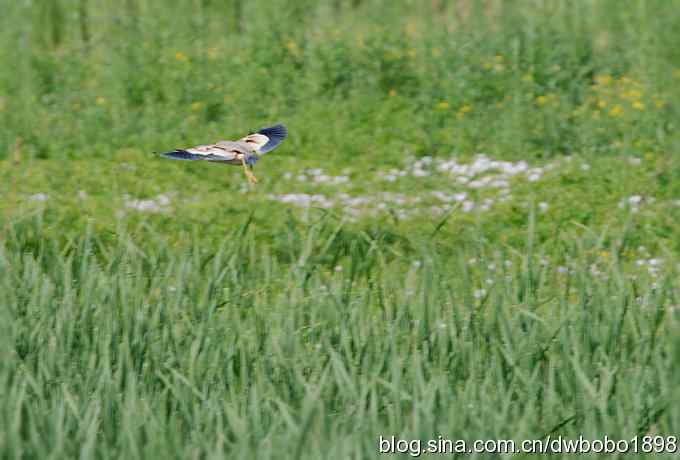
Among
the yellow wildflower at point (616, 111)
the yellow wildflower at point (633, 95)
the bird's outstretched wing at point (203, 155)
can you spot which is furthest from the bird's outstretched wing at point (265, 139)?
the yellow wildflower at point (633, 95)

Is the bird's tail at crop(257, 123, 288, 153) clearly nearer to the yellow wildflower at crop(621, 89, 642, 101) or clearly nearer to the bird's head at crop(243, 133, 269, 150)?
the bird's head at crop(243, 133, 269, 150)

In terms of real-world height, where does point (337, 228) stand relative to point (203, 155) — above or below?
below

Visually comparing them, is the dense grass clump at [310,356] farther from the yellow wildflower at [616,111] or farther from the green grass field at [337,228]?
the yellow wildflower at [616,111]

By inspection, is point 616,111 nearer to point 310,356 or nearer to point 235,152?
point 310,356

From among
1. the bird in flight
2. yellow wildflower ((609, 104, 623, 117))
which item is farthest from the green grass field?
the bird in flight

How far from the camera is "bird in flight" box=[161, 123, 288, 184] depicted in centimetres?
249

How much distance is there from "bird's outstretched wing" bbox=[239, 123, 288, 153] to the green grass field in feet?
1.98

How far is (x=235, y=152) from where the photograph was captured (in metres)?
2.57

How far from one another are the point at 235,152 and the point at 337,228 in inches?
67.7

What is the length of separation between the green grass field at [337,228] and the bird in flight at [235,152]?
59 cm

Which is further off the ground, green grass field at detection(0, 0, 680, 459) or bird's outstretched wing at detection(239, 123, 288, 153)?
bird's outstretched wing at detection(239, 123, 288, 153)

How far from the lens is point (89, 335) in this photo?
3.51 meters

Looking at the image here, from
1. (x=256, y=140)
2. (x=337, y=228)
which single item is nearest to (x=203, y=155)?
(x=256, y=140)

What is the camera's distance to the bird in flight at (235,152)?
2492 mm
